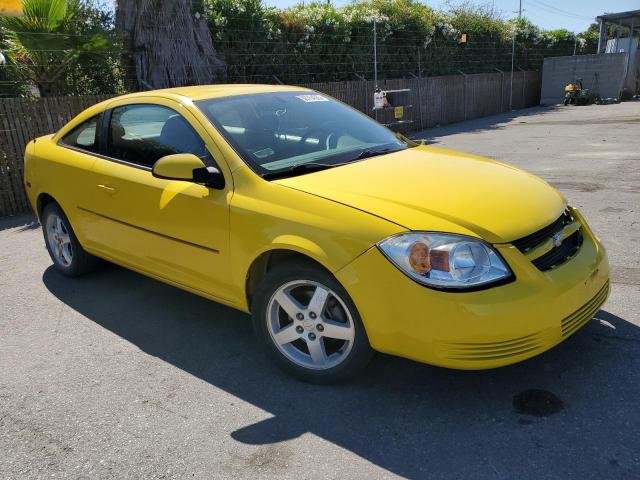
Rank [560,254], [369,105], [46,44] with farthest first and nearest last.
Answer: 1. [369,105]
2. [46,44]
3. [560,254]

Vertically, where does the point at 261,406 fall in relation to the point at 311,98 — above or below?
below

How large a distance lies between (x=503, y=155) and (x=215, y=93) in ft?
26.4

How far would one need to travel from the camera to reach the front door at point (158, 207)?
11.4 feet

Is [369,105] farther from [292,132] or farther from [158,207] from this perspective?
[158,207]

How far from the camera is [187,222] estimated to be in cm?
356

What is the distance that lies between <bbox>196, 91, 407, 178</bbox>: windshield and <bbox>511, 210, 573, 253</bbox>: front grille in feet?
4.04

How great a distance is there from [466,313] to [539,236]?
678 mm

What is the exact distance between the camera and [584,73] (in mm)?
25219

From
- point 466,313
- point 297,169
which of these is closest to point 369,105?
point 297,169

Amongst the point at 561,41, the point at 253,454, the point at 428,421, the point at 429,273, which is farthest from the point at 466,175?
the point at 561,41

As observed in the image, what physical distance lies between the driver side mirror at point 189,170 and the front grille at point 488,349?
163 cm

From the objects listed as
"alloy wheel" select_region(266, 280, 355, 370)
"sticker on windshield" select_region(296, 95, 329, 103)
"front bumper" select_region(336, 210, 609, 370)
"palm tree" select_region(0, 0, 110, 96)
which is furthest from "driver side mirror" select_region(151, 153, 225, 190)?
"palm tree" select_region(0, 0, 110, 96)

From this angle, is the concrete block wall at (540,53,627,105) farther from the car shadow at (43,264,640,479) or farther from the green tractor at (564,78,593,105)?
the car shadow at (43,264,640,479)

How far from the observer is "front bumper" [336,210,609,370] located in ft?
8.55
